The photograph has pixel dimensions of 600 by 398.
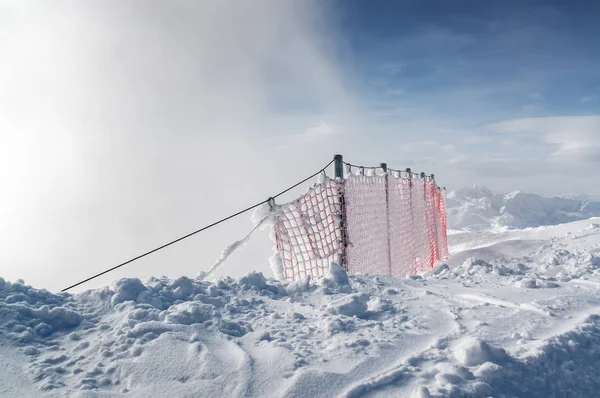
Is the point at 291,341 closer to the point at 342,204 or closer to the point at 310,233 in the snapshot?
the point at 310,233

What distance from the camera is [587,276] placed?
5.78 m

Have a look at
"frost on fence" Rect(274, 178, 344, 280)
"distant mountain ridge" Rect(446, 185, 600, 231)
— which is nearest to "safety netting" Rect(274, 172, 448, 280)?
"frost on fence" Rect(274, 178, 344, 280)

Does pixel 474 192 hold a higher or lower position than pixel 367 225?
higher

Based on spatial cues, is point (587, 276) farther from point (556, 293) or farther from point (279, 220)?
point (279, 220)

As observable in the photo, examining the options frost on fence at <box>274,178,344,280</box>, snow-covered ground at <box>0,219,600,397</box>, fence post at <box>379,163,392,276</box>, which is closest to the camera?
snow-covered ground at <box>0,219,600,397</box>

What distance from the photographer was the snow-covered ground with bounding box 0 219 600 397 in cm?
251

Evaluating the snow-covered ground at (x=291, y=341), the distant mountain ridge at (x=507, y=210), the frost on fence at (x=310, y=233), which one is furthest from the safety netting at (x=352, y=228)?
the distant mountain ridge at (x=507, y=210)

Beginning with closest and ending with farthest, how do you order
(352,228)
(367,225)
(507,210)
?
1. (352,228)
2. (367,225)
3. (507,210)

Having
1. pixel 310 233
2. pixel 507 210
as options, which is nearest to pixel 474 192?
pixel 507 210

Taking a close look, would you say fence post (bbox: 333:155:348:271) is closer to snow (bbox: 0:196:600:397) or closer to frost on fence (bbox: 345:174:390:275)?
frost on fence (bbox: 345:174:390:275)

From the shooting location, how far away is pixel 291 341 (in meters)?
3.05

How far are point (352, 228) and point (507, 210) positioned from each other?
40367 millimetres

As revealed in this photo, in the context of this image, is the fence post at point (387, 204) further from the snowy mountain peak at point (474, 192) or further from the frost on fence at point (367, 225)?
the snowy mountain peak at point (474, 192)

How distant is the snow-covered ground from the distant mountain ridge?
34913 millimetres
